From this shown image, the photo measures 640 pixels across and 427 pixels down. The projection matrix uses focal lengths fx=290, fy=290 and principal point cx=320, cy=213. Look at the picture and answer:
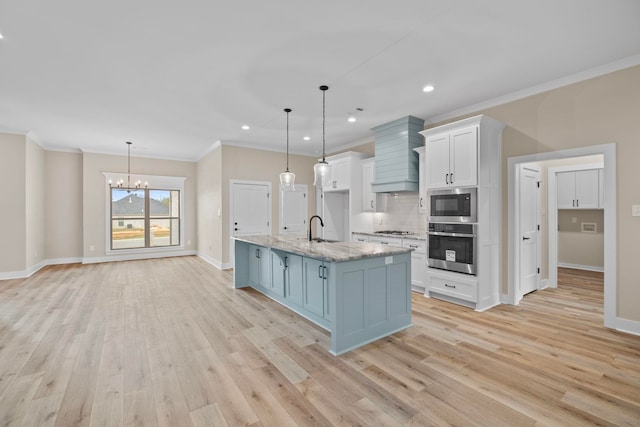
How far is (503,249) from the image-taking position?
13.4ft

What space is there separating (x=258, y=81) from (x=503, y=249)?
13.1ft

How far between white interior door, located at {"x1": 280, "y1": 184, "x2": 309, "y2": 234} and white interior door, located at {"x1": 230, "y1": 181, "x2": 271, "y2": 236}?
380mm

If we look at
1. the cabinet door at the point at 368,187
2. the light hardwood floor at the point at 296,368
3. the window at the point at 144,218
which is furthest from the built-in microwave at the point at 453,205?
the window at the point at 144,218

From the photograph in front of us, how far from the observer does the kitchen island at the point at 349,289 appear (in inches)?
107

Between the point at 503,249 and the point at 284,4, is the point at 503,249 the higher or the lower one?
the lower one

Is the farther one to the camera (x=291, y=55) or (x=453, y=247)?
(x=453, y=247)

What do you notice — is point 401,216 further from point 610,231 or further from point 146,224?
point 146,224

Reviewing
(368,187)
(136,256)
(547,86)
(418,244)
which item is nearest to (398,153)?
(368,187)

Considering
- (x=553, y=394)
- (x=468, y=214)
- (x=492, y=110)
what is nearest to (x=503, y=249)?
(x=468, y=214)

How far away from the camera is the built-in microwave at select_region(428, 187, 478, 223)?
3816 mm

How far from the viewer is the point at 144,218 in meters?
7.97

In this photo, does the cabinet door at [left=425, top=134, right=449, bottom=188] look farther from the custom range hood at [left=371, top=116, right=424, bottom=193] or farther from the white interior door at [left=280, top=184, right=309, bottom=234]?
the white interior door at [left=280, top=184, right=309, bottom=234]

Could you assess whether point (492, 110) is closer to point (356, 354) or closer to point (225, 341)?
point (356, 354)

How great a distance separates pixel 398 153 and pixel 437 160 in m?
0.92
